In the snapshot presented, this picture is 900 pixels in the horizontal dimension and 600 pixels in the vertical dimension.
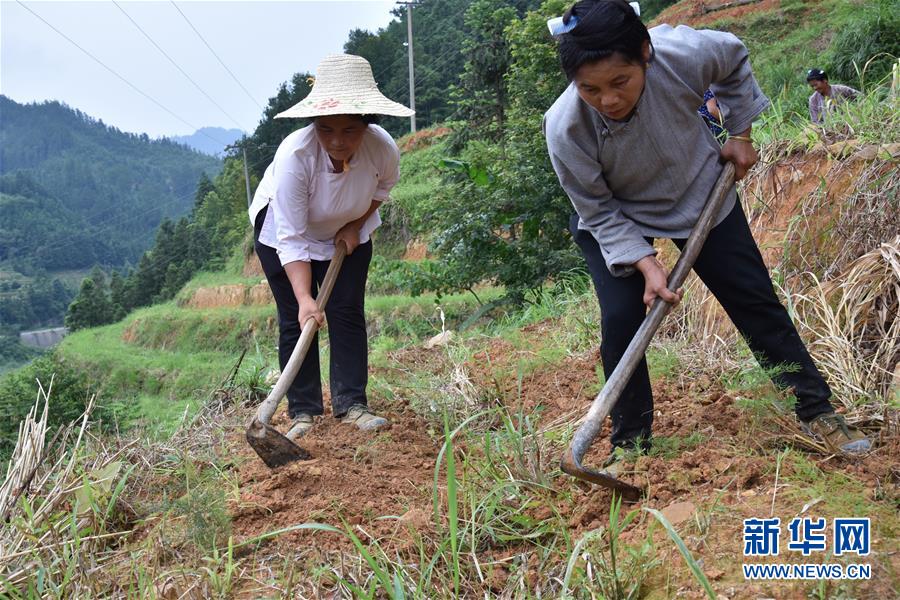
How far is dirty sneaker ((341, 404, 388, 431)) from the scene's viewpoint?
3541 millimetres

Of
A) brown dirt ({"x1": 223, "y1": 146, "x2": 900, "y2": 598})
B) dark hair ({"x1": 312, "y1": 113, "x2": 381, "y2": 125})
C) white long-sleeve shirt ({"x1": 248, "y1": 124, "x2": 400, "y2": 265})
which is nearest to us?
brown dirt ({"x1": 223, "y1": 146, "x2": 900, "y2": 598})

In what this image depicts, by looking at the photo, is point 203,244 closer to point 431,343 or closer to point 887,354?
point 431,343

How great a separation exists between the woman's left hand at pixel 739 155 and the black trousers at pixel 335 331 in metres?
1.72

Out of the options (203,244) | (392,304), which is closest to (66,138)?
(203,244)

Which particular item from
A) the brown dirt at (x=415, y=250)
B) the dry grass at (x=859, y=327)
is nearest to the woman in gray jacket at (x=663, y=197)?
the dry grass at (x=859, y=327)

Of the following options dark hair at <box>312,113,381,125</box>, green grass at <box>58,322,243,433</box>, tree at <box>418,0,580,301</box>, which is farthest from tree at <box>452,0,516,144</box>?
dark hair at <box>312,113,381,125</box>

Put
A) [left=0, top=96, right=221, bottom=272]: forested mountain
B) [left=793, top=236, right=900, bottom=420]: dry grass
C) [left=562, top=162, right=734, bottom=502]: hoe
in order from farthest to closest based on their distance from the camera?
1. [left=0, top=96, right=221, bottom=272]: forested mountain
2. [left=793, top=236, right=900, bottom=420]: dry grass
3. [left=562, top=162, right=734, bottom=502]: hoe

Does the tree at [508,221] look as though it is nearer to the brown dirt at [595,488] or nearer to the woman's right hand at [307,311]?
the brown dirt at [595,488]

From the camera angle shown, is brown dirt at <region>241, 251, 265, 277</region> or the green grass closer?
the green grass

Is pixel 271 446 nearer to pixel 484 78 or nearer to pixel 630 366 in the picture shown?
pixel 630 366

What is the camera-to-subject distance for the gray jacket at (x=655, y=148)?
238cm

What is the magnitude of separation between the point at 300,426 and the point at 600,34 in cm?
224

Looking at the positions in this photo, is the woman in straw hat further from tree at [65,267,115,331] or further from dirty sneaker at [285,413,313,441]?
tree at [65,267,115,331]

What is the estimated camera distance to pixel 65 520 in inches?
104
